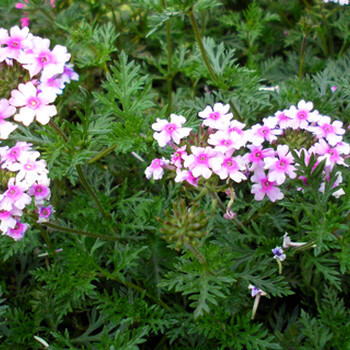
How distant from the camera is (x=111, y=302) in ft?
6.72

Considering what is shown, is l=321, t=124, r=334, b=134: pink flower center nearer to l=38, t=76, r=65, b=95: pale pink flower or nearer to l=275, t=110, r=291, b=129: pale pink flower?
l=275, t=110, r=291, b=129: pale pink flower

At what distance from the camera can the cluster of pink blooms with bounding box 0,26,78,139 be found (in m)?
1.61

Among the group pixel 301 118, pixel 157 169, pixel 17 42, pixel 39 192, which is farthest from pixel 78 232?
pixel 301 118

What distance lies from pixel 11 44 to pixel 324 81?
A: 1824 millimetres

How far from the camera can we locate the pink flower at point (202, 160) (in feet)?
5.24

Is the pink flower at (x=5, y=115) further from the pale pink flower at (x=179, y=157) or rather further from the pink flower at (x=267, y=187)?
the pink flower at (x=267, y=187)

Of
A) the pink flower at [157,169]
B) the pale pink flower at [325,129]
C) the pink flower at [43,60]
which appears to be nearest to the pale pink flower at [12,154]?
the pink flower at [43,60]

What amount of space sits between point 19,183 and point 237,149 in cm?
90

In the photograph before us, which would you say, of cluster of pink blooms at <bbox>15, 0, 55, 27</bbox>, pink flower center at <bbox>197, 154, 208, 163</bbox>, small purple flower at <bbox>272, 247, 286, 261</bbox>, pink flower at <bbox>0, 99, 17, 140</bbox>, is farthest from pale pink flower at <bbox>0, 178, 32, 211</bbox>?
cluster of pink blooms at <bbox>15, 0, 55, 27</bbox>

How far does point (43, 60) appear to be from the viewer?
171cm

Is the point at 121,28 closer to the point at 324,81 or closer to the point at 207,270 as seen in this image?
the point at 324,81

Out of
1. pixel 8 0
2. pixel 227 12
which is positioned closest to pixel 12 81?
pixel 8 0

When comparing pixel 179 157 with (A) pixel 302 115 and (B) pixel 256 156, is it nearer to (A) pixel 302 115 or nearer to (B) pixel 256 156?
(B) pixel 256 156

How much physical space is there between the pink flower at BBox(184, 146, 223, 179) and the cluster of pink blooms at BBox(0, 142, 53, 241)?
2.04ft
